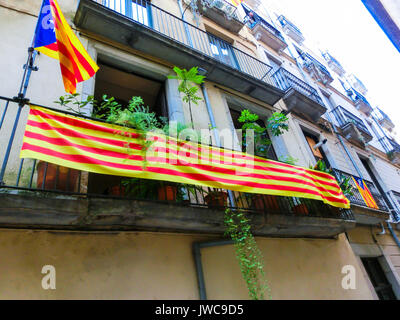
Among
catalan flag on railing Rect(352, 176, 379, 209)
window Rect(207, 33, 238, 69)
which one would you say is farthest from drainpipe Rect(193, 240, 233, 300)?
window Rect(207, 33, 238, 69)

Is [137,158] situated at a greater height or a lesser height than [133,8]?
lesser

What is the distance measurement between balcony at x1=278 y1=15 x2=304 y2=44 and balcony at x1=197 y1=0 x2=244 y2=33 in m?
7.59

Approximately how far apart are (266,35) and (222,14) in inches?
124

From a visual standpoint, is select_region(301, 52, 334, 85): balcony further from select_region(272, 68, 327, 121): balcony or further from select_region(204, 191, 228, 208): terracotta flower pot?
select_region(204, 191, 228, 208): terracotta flower pot

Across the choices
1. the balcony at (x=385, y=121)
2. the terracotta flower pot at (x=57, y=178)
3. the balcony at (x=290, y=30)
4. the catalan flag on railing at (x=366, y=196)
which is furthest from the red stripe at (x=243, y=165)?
the balcony at (x=385, y=121)

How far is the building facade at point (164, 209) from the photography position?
2.84m

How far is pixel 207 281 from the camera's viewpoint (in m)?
3.69

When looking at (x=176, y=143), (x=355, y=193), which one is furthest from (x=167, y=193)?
(x=355, y=193)

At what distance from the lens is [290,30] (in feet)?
52.6

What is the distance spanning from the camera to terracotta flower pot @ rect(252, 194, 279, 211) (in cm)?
443

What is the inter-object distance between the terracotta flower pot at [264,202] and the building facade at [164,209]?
0.17 ft

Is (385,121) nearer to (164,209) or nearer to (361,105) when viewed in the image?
(361,105)

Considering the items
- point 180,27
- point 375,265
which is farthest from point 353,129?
point 180,27

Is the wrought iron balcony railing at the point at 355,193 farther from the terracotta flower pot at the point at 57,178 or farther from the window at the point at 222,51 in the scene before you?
the terracotta flower pot at the point at 57,178
